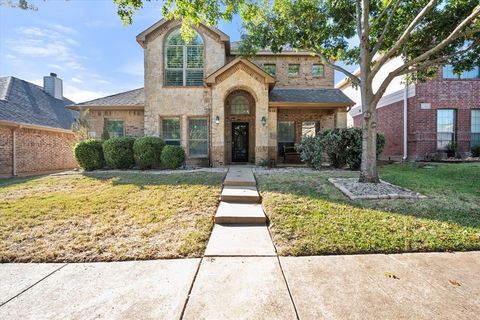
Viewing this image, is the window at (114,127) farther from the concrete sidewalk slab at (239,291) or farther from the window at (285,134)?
the concrete sidewalk slab at (239,291)

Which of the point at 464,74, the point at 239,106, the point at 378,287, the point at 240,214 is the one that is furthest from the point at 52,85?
the point at 464,74

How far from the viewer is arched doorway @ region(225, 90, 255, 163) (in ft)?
42.8

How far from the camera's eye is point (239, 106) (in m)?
13.2

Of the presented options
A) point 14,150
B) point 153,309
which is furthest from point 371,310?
point 14,150

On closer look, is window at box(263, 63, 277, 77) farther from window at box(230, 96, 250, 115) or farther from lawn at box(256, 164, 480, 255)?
lawn at box(256, 164, 480, 255)

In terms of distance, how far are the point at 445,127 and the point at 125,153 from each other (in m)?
16.4

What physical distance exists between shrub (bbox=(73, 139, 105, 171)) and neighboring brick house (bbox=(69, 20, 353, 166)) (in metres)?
1.94

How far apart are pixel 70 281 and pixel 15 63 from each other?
16992 millimetres

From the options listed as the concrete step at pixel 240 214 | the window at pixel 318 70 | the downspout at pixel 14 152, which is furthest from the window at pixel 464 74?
the downspout at pixel 14 152

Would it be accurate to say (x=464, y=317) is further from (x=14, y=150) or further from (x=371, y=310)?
(x=14, y=150)

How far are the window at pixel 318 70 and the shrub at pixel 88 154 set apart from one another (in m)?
12.3

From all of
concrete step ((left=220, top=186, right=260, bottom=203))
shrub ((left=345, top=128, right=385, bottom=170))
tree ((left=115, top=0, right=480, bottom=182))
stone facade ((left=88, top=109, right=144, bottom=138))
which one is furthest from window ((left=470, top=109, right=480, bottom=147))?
stone facade ((left=88, top=109, right=144, bottom=138))

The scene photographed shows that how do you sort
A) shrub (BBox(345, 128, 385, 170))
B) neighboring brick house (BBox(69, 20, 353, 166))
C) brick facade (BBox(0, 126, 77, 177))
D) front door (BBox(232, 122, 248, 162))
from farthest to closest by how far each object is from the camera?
front door (BBox(232, 122, 248, 162)) → brick facade (BBox(0, 126, 77, 177)) → neighboring brick house (BBox(69, 20, 353, 166)) → shrub (BBox(345, 128, 385, 170))

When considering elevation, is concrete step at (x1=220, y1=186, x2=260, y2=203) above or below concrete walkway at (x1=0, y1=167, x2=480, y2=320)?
above
